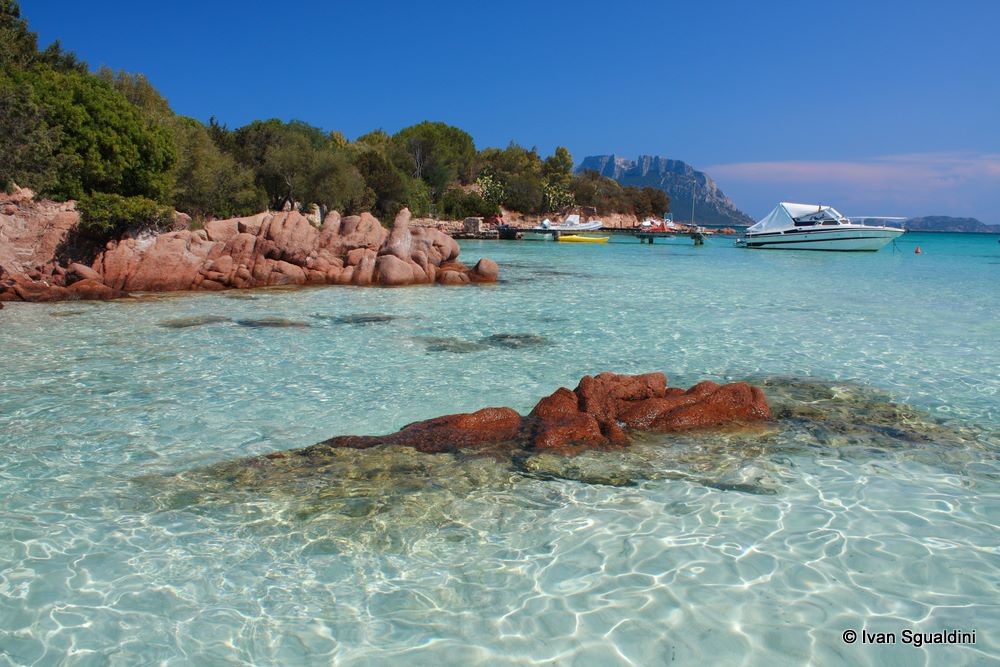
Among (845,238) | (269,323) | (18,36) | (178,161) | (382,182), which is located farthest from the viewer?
(382,182)

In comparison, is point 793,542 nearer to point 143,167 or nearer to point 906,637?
point 906,637

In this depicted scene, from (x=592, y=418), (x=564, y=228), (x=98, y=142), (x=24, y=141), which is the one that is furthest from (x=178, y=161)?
(x=564, y=228)

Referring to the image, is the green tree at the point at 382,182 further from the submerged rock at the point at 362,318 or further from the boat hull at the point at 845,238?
the submerged rock at the point at 362,318

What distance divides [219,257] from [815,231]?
149ft

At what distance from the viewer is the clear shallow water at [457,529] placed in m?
4.29

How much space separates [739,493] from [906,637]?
2100 mm

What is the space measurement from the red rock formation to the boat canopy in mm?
51325

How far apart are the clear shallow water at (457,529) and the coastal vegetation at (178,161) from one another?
647 inches

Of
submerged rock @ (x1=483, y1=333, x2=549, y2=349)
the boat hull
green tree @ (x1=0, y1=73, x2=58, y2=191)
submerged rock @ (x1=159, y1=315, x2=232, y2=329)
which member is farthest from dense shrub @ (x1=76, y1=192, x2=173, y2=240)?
the boat hull

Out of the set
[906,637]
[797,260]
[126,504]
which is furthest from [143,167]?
[797,260]

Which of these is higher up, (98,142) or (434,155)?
(434,155)

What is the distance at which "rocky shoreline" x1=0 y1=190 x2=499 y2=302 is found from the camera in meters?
22.2

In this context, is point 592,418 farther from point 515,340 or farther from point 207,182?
point 207,182

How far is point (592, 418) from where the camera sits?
25.5ft
